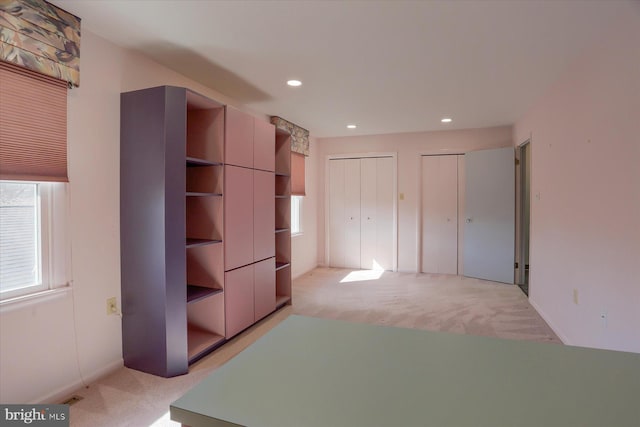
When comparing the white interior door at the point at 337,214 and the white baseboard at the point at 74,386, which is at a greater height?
the white interior door at the point at 337,214

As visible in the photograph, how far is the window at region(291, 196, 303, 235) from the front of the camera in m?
5.55

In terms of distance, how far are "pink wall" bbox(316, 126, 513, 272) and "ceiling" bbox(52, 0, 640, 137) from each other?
1.53 meters

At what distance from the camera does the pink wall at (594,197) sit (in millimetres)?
2012

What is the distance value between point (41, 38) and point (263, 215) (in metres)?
2.11

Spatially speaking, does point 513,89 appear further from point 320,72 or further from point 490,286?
point 490,286

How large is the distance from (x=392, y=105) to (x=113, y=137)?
2931mm

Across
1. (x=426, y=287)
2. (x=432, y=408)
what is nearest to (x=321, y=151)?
(x=426, y=287)

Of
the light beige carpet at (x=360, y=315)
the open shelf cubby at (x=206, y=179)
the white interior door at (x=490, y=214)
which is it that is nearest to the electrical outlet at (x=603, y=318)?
the light beige carpet at (x=360, y=315)

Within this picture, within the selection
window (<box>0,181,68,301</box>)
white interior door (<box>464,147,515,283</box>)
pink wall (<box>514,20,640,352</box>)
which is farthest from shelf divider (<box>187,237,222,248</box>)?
white interior door (<box>464,147,515,283</box>)

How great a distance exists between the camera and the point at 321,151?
625 cm

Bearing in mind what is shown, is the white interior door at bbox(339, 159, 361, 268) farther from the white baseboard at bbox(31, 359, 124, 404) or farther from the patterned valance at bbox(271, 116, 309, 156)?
the white baseboard at bbox(31, 359, 124, 404)

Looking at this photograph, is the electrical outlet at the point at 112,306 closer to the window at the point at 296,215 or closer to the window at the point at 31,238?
the window at the point at 31,238

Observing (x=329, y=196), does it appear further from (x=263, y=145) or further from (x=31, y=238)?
(x=31, y=238)

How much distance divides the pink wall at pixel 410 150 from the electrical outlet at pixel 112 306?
14.5 feet
